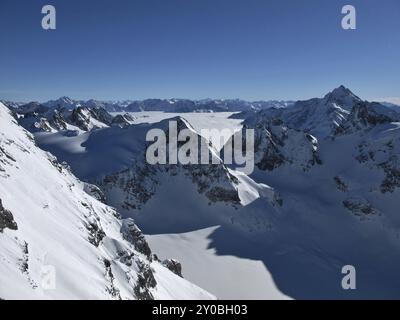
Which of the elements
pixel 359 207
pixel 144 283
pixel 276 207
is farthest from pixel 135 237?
pixel 359 207

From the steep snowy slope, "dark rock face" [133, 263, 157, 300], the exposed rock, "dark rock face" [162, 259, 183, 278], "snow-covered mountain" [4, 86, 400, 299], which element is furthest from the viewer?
the exposed rock

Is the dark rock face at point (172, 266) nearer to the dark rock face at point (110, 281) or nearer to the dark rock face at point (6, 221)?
the dark rock face at point (110, 281)

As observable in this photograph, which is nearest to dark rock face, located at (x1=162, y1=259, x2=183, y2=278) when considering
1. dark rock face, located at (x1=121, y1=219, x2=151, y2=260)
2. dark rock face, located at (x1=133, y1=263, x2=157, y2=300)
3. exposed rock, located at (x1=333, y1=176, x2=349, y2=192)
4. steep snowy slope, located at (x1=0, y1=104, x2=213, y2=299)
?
steep snowy slope, located at (x1=0, y1=104, x2=213, y2=299)

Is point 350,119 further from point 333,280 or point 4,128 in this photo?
point 4,128

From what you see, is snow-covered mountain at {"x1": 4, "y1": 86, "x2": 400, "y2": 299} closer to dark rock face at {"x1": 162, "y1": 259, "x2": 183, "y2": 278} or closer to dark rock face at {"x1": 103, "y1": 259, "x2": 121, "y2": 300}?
dark rock face at {"x1": 162, "y1": 259, "x2": 183, "y2": 278}

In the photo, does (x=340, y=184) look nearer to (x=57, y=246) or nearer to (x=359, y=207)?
(x=359, y=207)

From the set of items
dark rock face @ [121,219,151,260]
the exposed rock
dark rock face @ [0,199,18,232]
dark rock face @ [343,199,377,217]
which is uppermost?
dark rock face @ [0,199,18,232]

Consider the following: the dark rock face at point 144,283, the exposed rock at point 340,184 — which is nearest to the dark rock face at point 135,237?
the dark rock face at point 144,283
